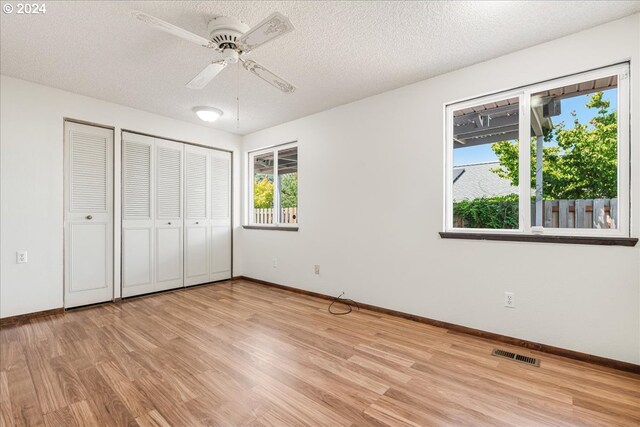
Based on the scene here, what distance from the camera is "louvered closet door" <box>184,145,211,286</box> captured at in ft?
14.7

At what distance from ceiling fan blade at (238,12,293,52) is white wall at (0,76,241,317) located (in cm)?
265

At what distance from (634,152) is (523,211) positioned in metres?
0.76

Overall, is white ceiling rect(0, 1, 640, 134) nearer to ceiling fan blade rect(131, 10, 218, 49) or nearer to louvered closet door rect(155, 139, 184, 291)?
ceiling fan blade rect(131, 10, 218, 49)

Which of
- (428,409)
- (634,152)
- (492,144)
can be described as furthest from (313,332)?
(634,152)

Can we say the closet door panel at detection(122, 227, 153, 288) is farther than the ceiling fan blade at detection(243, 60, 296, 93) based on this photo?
Yes

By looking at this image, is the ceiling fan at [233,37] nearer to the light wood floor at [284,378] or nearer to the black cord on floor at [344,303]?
the light wood floor at [284,378]

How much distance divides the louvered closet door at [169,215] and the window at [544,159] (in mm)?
3593

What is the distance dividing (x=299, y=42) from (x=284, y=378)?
8.14 feet

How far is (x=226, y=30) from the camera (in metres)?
2.12

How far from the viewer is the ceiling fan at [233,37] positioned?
1.76m

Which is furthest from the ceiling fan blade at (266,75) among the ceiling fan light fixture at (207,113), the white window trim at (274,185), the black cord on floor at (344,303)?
the black cord on floor at (344,303)

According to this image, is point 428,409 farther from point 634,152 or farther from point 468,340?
point 634,152

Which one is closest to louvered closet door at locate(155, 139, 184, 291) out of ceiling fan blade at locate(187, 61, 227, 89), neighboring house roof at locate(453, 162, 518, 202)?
ceiling fan blade at locate(187, 61, 227, 89)

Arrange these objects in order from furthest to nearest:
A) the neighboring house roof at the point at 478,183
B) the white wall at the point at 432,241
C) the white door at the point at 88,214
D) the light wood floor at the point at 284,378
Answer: the white door at the point at 88,214 → the neighboring house roof at the point at 478,183 → the white wall at the point at 432,241 → the light wood floor at the point at 284,378
